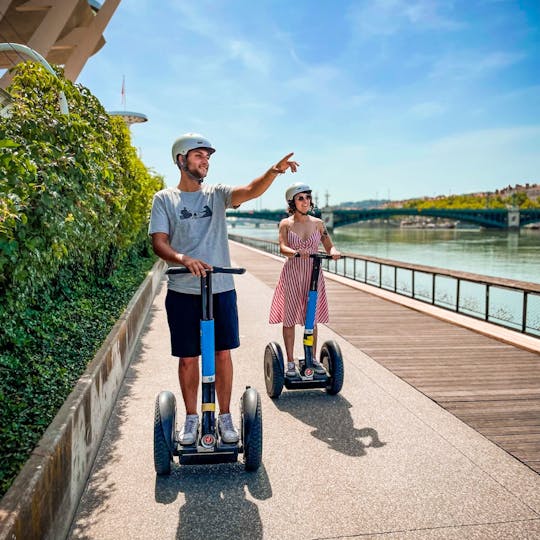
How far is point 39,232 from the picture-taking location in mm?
3096

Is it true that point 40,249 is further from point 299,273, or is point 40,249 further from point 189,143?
point 299,273

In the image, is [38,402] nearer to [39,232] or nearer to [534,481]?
[39,232]

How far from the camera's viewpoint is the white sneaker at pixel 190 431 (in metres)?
3.07

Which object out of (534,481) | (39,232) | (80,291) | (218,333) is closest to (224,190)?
(218,333)

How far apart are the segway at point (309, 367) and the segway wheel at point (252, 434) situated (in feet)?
4.32

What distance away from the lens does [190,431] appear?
3.14 m

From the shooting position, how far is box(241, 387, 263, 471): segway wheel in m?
3.06

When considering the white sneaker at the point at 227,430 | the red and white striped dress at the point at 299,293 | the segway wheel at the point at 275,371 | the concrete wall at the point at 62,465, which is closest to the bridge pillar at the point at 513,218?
the red and white striped dress at the point at 299,293

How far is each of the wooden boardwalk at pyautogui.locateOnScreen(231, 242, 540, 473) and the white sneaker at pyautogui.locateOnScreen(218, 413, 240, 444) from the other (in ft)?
6.14

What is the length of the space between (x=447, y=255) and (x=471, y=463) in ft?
144

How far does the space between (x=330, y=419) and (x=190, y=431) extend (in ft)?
4.50

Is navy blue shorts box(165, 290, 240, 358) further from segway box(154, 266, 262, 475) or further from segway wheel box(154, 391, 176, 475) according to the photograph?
segway wheel box(154, 391, 176, 475)

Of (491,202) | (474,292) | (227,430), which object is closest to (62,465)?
(227,430)

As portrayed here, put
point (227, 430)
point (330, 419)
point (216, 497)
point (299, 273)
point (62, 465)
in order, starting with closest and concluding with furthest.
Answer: point (62, 465)
point (216, 497)
point (227, 430)
point (330, 419)
point (299, 273)
